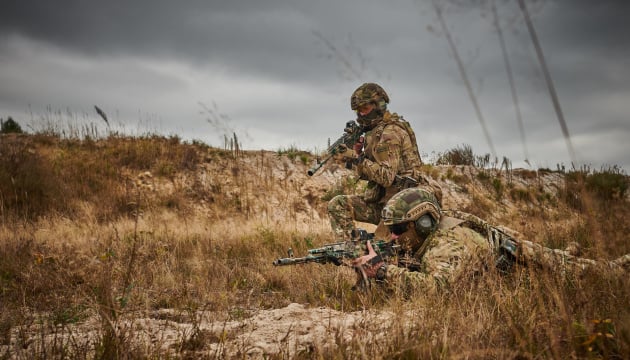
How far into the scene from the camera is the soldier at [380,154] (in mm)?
5113

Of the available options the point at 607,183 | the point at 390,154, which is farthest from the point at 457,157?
the point at 390,154

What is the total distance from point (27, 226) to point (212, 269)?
4.54 meters

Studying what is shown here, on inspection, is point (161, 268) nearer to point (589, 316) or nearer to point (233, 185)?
point (589, 316)

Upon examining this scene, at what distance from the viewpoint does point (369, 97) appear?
18.3ft

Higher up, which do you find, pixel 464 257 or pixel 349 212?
pixel 349 212

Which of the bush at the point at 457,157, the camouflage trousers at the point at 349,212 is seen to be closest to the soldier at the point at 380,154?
the camouflage trousers at the point at 349,212

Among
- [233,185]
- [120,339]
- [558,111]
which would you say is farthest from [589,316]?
[233,185]

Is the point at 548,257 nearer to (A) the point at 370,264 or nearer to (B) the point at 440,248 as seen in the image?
(B) the point at 440,248

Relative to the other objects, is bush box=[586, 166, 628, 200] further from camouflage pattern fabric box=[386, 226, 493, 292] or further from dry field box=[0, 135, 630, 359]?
camouflage pattern fabric box=[386, 226, 493, 292]

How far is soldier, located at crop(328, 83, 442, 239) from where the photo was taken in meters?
5.11

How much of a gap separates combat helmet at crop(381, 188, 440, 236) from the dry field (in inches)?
23.5

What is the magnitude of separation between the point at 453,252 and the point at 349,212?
8.19 ft

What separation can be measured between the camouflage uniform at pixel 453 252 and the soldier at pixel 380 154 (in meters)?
1.07

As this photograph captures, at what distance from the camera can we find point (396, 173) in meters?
5.17
